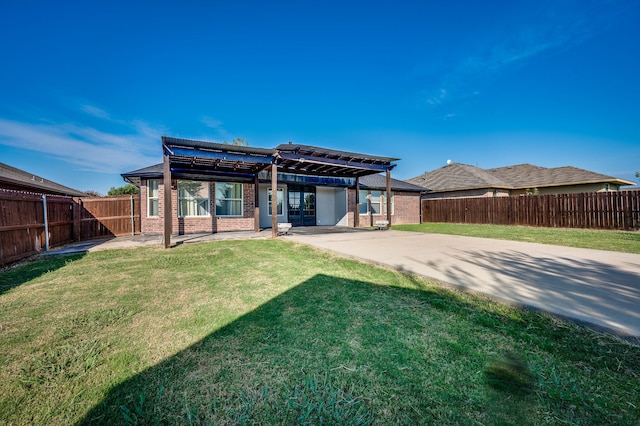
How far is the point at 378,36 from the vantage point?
12.0 metres

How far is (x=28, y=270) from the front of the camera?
208 inches

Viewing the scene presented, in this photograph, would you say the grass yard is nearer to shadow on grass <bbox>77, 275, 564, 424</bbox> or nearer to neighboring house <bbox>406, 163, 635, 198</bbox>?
shadow on grass <bbox>77, 275, 564, 424</bbox>

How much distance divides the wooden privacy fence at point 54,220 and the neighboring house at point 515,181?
20081 millimetres

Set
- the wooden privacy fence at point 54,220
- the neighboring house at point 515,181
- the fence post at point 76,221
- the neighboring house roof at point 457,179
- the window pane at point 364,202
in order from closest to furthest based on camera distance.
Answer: the wooden privacy fence at point 54,220 → the fence post at point 76,221 → the window pane at point 364,202 → the neighboring house at point 515,181 → the neighboring house roof at point 457,179

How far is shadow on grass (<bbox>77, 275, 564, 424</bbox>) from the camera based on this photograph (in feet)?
5.07

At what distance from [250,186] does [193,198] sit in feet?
9.00

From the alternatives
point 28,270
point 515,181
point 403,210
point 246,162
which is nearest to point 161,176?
point 246,162

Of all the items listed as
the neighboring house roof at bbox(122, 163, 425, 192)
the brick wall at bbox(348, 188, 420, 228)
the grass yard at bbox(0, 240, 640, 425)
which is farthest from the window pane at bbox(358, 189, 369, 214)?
the grass yard at bbox(0, 240, 640, 425)

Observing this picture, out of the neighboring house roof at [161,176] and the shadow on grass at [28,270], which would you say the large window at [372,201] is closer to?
the neighboring house roof at [161,176]

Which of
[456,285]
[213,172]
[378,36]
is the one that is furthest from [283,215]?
[456,285]

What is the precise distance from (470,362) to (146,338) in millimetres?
2987

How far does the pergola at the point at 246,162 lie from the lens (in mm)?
8031

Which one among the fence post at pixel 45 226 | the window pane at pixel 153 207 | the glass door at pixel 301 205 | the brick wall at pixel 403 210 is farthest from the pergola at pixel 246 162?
the brick wall at pixel 403 210

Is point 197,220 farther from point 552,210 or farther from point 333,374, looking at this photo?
point 552,210
